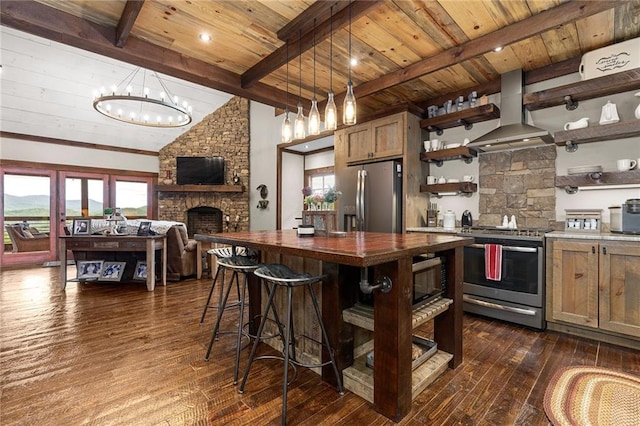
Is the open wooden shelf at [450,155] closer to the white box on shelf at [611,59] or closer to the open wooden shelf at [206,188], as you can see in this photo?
the white box on shelf at [611,59]

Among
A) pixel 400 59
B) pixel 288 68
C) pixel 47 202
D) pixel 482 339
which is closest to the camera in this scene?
pixel 482 339

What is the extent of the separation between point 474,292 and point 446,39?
2536mm

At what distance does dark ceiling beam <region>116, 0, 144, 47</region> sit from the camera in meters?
2.25

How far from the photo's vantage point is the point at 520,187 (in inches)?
138

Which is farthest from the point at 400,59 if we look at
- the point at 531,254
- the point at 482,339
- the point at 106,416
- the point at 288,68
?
the point at 106,416

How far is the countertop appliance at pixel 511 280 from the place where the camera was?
2814 millimetres

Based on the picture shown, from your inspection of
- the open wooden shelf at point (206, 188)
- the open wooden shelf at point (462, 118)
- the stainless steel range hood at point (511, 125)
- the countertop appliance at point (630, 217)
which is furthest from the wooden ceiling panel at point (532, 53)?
the open wooden shelf at point (206, 188)

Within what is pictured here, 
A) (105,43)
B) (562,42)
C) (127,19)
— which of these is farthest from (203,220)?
(562,42)

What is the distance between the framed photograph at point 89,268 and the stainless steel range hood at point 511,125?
552 centimetres

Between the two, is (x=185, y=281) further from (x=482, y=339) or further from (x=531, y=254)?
(x=531, y=254)

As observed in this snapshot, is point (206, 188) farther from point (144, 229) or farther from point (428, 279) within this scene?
point (428, 279)

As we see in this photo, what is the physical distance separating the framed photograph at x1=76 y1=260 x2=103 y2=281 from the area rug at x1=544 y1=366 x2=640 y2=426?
5.48 metres

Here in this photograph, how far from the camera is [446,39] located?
9.00ft

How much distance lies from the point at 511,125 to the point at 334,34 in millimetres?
2183
